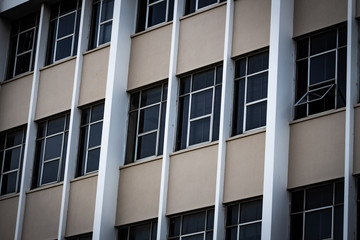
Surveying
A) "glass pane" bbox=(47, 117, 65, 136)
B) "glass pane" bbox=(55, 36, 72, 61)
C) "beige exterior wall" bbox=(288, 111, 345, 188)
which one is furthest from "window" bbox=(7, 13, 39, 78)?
"beige exterior wall" bbox=(288, 111, 345, 188)

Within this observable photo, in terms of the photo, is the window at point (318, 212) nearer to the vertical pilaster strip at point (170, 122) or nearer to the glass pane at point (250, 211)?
the glass pane at point (250, 211)

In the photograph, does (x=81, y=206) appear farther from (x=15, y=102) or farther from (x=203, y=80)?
(x=15, y=102)

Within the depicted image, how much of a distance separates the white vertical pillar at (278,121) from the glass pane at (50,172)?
9.10 metres

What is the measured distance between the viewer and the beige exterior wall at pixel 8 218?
34344mm

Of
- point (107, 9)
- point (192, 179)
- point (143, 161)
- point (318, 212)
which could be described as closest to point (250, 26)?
point (192, 179)

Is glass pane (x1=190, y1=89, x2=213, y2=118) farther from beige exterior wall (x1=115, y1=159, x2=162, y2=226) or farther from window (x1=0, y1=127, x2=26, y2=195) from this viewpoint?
window (x1=0, y1=127, x2=26, y2=195)

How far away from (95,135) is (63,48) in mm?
4067

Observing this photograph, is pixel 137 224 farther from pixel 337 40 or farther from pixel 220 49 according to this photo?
pixel 337 40

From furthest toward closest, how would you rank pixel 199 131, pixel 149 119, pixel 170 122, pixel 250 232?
pixel 149 119 → pixel 170 122 → pixel 199 131 → pixel 250 232

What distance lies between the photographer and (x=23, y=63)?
122 ft

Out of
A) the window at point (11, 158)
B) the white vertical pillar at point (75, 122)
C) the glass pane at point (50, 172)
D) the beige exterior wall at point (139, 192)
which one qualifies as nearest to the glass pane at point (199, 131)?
the beige exterior wall at point (139, 192)

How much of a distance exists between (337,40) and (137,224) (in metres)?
7.89

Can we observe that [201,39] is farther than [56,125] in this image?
No

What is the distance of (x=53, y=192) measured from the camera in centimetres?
3334
